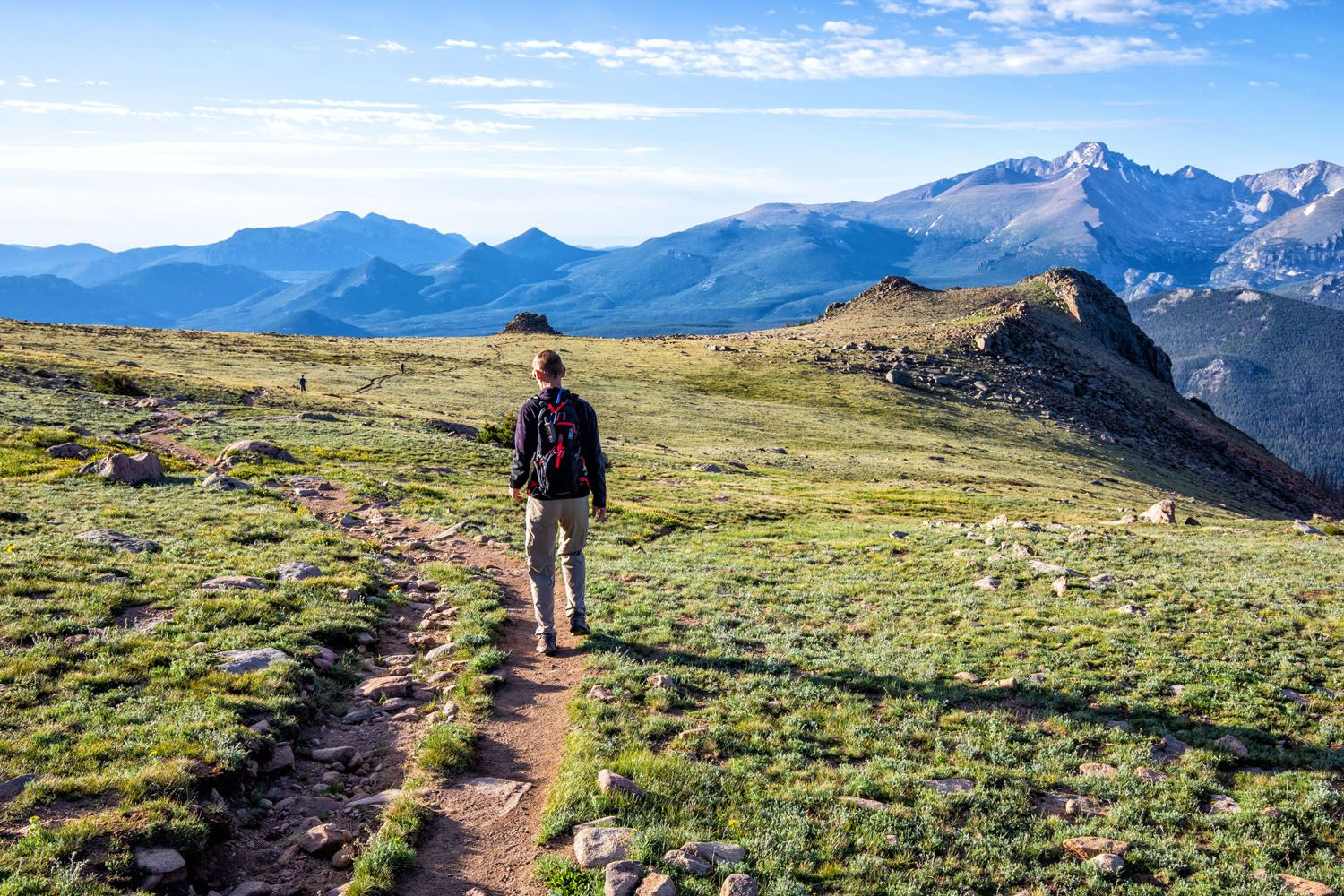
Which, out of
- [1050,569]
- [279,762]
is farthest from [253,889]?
[1050,569]

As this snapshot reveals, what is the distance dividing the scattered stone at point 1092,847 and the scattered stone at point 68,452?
36494 mm

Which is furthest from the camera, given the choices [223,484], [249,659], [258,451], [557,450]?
[258,451]

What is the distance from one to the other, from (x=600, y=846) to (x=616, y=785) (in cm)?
108

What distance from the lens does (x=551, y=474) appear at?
13375 millimetres

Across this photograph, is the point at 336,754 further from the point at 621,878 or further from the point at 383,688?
the point at 621,878

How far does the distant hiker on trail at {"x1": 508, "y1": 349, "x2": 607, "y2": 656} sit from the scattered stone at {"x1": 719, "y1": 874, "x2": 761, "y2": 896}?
654cm

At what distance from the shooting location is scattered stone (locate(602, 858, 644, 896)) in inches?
297

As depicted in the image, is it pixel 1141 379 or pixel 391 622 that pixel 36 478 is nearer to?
pixel 391 622

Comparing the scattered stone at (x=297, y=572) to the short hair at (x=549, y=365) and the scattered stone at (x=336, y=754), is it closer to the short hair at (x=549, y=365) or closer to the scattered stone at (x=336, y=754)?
the scattered stone at (x=336, y=754)

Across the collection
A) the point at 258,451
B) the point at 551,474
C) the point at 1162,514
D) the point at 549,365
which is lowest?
the point at 1162,514

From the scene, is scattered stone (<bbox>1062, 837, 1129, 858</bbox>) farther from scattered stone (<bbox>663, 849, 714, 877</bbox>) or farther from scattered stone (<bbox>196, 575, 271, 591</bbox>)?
scattered stone (<bbox>196, 575, 271, 591</bbox>)

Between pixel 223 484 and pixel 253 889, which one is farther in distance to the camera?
pixel 223 484

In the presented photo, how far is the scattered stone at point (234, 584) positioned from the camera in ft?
50.4

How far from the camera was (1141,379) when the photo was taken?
136250 millimetres
